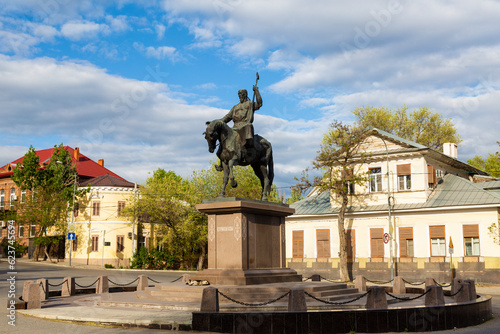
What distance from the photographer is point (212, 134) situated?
53.4ft

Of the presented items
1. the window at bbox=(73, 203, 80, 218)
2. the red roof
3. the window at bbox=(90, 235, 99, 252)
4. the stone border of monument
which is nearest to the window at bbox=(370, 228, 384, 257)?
the stone border of monument

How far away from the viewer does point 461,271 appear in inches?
1292

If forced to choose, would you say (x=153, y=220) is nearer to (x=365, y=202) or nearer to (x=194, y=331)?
(x=365, y=202)

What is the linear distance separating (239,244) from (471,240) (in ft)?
76.7

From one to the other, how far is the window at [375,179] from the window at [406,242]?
3927 millimetres

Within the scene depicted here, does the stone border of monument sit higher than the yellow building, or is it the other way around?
the yellow building

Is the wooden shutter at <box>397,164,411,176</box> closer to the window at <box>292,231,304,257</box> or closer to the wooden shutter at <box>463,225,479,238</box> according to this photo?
the wooden shutter at <box>463,225,479,238</box>

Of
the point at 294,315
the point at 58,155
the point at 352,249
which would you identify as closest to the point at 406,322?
the point at 294,315

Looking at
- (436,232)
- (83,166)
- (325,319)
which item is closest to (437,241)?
(436,232)

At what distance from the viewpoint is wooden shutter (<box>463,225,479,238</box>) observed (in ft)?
108

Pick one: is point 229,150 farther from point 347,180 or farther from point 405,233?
point 347,180

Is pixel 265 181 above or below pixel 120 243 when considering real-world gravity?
above

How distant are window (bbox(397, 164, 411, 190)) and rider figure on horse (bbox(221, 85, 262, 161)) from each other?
22595 millimetres

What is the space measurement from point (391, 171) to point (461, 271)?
8.66m
